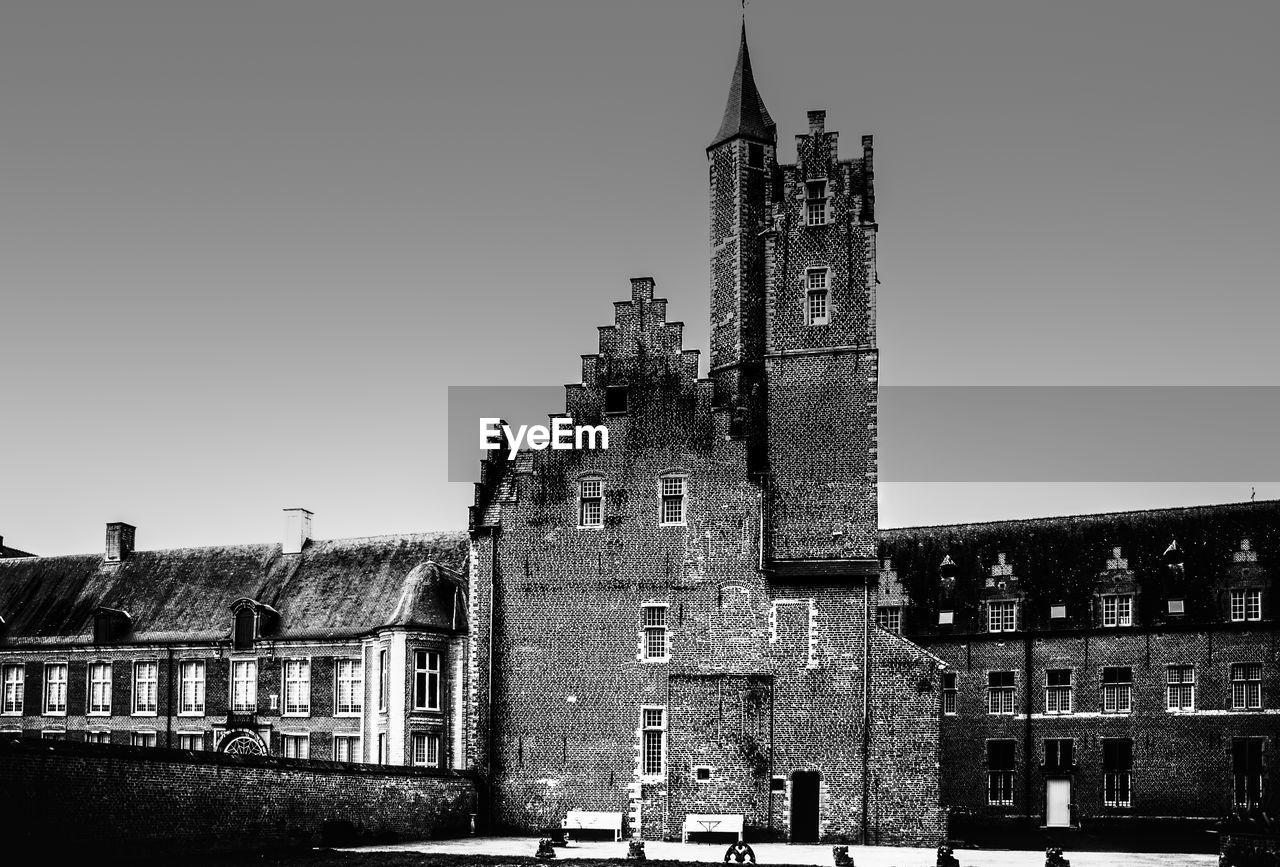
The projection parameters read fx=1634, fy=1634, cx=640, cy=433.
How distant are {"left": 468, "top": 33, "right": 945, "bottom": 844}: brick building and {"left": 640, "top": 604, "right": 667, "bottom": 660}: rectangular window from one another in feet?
0.17

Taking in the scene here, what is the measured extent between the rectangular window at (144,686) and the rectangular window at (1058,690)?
3341cm

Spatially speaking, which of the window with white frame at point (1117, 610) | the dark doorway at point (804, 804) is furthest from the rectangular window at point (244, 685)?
the window with white frame at point (1117, 610)

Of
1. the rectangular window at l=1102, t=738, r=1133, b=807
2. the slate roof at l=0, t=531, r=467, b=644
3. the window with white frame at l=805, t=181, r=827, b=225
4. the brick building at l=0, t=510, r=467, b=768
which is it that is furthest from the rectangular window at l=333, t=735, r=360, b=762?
the rectangular window at l=1102, t=738, r=1133, b=807

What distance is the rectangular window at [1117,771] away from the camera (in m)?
60.6

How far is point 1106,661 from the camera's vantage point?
61812 millimetres

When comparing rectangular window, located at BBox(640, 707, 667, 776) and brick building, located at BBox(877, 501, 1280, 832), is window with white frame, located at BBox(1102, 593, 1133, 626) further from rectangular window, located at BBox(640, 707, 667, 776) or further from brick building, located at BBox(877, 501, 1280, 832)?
rectangular window, located at BBox(640, 707, 667, 776)

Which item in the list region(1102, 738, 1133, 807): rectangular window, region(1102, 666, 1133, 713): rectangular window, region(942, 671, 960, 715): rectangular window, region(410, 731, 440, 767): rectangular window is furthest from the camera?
region(942, 671, 960, 715): rectangular window

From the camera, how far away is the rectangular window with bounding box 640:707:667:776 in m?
49.8

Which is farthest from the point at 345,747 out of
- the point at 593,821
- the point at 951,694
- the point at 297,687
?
the point at 951,694

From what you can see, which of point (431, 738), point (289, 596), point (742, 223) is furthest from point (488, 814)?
point (742, 223)

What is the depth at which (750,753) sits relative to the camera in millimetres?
48625

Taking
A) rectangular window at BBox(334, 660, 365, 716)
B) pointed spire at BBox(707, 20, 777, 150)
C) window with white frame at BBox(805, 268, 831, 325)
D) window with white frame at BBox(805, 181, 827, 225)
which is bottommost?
rectangular window at BBox(334, 660, 365, 716)

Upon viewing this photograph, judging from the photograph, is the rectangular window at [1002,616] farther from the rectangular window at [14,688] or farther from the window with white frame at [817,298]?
the rectangular window at [14,688]

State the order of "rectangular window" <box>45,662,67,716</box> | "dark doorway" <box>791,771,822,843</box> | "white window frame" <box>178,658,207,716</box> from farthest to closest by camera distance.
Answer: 1. "rectangular window" <box>45,662,67,716</box>
2. "white window frame" <box>178,658,207,716</box>
3. "dark doorway" <box>791,771,822,843</box>
